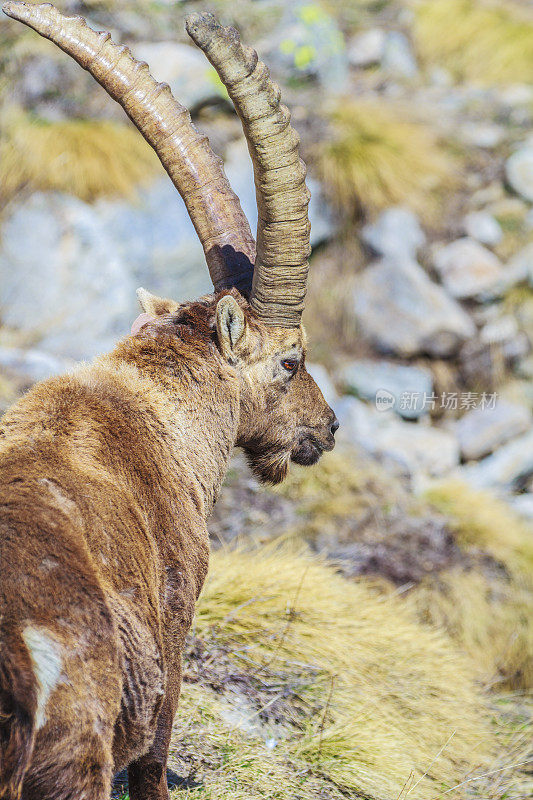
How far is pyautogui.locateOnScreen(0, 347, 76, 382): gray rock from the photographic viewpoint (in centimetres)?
854

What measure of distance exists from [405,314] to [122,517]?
903cm

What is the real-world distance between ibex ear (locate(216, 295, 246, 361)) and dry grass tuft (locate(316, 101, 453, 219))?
8.67 metres

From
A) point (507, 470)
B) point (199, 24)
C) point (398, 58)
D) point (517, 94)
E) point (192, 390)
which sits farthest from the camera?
point (398, 58)

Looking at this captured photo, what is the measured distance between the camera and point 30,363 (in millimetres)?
8727

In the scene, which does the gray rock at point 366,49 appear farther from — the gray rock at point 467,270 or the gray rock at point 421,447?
the gray rock at point 421,447

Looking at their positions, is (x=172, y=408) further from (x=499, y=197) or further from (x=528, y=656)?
(x=499, y=197)

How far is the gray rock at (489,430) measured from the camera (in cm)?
1056

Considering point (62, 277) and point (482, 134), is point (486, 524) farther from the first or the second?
point (482, 134)

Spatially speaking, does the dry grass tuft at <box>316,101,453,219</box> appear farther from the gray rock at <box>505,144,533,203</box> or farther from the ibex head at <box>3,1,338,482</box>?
the ibex head at <box>3,1,338,482</box>

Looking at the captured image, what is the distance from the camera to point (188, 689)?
4.81 metres

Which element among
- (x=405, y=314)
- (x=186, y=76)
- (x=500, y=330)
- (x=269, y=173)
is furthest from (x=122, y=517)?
(x=500, y=330)

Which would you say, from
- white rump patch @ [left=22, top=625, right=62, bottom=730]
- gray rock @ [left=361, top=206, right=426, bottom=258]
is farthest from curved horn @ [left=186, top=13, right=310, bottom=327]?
gray rock @ [left=361, top=206, right=426, bottom=258]

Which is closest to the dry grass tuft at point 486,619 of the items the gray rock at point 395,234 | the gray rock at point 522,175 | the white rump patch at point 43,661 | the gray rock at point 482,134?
the gray rock at point 395,234

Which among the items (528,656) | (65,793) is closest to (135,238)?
(528,656)
